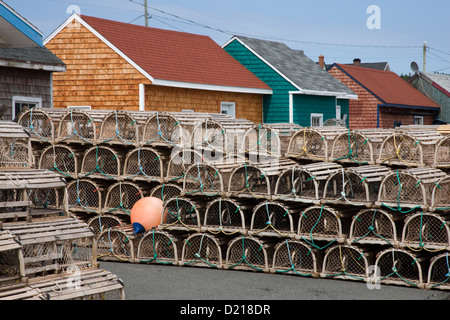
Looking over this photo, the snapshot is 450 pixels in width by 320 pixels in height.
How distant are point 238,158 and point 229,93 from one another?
9.75 m

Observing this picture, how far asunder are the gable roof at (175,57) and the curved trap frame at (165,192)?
6.27 m

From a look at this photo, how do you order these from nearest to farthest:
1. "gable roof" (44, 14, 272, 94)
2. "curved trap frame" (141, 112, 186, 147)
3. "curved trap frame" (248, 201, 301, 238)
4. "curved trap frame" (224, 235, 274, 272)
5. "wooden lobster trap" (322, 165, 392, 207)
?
"wooden lobster trap" (322, 165, 392, 207), "curved trap frame" (248, 201, 301, 238), "curved trap frame" (224, 235, 274, 272), "curved trap frame" (141, 112, 186, 147), "gable roof" (44, 14, 272, 94)

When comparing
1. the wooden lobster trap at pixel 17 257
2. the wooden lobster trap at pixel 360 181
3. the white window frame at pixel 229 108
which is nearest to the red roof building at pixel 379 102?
the white window frame at pixel 229 108

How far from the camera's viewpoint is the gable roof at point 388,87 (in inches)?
1151

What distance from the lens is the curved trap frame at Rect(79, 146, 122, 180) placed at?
1107cm

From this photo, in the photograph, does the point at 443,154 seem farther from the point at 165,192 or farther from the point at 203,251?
the point at 165,192

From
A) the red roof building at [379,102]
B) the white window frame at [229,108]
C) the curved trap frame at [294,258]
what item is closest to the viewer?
the curved trap frame at [294,258]

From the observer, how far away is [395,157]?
409 inches

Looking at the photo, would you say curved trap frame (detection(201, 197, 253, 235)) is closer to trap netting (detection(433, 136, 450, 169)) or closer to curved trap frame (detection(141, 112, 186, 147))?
curved trap frame (detection(141, 112, 186, 147))

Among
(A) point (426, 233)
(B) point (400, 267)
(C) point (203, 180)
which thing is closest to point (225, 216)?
(C) point (203, 180)

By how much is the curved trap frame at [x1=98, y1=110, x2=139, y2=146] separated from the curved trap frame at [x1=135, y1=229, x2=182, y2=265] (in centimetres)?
183

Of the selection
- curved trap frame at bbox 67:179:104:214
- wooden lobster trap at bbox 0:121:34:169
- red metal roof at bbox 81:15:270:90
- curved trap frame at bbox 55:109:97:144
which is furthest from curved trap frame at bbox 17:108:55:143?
red metal roof at bbox 81:15:270:90

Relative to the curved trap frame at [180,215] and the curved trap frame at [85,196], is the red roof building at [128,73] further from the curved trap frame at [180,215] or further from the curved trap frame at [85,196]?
the curved trap frame at [180,215]

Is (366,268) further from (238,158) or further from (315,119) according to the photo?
(315,119)
